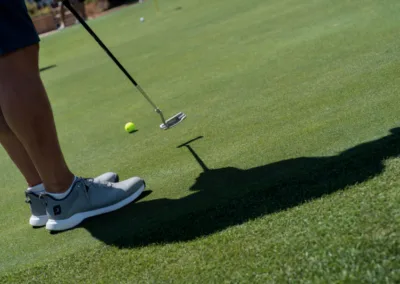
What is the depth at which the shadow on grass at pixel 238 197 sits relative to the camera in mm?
2174

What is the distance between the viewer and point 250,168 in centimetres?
266

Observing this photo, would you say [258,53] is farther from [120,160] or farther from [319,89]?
[120,160]

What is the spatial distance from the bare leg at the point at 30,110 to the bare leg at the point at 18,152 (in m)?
0.28

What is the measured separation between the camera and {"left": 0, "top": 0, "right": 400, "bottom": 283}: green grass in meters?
1.82

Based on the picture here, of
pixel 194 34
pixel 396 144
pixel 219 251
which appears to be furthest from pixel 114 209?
pixel 194 34

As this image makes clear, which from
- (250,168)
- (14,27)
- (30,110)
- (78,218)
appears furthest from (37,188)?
Answer: (250,168)

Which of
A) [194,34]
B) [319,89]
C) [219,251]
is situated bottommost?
[194,34]

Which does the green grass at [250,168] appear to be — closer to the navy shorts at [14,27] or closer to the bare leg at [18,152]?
the bare leg at [18,152]

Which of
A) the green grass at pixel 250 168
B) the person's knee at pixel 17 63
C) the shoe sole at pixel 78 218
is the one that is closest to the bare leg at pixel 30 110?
the person's knee at pixel 17 63

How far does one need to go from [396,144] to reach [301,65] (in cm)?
213

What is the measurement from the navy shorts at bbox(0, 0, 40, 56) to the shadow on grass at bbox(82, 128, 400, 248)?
2.75 ft

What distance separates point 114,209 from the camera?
265 centimetres

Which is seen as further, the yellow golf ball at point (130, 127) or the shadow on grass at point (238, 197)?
the yellow golf ball at point (130, 127)

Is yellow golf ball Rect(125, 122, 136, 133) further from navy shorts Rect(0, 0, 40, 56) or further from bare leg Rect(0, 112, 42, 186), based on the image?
navy shorts Rect(0, 0, 40, 56)
